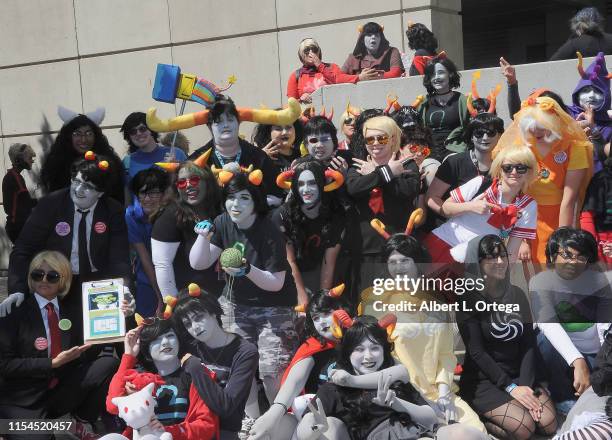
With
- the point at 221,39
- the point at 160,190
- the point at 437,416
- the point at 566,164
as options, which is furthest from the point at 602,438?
the point at 221,39

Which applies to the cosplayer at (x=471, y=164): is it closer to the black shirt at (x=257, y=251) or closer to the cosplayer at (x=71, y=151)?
the black shirt at (x=257, y=251)

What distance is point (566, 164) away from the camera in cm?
541

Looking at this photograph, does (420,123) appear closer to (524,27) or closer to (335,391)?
(335,391)

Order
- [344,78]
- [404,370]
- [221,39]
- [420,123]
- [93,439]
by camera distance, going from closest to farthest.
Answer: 1. [404,370]
2. [93,439]
3. [420,123]
4. [344,78]
5. [221,39]

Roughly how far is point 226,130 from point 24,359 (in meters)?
1.73

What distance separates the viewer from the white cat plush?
442 centimetres

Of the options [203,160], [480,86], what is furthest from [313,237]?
[480,86]

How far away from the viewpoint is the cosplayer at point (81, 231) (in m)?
5.42

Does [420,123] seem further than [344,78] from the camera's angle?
No

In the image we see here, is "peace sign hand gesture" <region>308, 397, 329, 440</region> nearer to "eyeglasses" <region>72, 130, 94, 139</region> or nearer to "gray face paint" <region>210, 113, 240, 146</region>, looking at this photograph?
"gray face paint" <region>210, 113, 240, 146</region>

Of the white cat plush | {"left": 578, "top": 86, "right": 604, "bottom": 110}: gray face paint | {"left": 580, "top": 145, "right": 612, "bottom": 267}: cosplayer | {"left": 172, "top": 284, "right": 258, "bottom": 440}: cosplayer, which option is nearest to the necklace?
{"left": 172, "top": 284, "right": 258, "bottom": 440}: cosplayer

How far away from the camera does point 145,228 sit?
576cm

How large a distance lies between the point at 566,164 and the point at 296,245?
1.62 metres

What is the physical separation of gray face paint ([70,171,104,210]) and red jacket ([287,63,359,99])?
2.93 m
